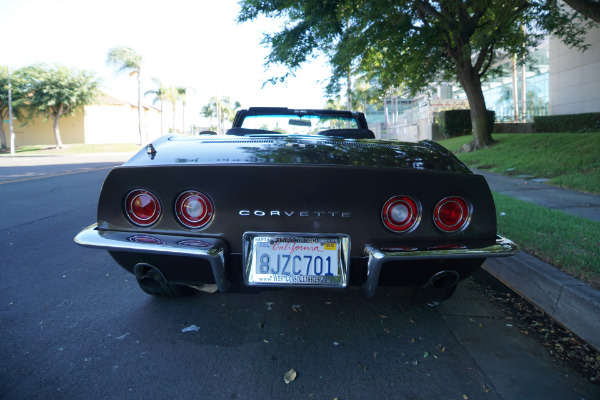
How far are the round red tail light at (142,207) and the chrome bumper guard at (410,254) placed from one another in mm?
1210

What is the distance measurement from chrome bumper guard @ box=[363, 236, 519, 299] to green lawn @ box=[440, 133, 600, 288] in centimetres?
109

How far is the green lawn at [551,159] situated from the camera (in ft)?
25.2

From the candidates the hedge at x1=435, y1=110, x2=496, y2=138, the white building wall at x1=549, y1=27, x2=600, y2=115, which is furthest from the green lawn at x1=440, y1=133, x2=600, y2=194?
the hedge at x1=435, y1=110, x2=496, y2=138

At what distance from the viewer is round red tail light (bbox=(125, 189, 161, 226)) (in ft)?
7.69

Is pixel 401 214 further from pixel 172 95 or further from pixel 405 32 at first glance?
pixel 172 95

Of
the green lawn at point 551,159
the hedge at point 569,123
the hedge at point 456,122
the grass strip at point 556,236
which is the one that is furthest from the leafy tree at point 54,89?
the grass strip at point 556,236

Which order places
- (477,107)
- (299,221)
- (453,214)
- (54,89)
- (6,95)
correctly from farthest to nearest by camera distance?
(6,95) < (54,89) < (477,107) < (453,214) < (299,221)

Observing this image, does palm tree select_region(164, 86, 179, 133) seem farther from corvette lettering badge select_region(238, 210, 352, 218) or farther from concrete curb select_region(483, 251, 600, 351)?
corvette lettering badge select_region(238, 210, 352, 218)

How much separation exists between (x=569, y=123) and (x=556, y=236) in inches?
621

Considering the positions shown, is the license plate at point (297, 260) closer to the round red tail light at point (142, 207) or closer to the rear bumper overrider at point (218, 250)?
the rear bumper overrider at point (218, 250)

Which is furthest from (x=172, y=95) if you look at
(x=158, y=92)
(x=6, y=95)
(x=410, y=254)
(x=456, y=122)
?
(x=410, y=254)

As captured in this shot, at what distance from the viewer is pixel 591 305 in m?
2.50

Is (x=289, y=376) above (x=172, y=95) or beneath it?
beneath

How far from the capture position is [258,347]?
2404mm
